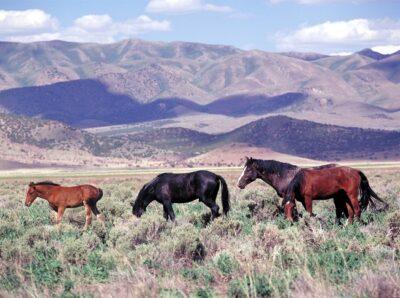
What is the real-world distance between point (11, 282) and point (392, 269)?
213 inches

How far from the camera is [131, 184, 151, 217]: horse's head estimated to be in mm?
17281

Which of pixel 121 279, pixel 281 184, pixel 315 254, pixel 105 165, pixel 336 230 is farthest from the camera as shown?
pixel 105 165

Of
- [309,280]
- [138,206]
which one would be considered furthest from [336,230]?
[138,206]

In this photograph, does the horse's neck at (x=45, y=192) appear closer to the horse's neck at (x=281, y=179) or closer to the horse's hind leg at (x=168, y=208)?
the horse's hind leg at (x=168, y=208)

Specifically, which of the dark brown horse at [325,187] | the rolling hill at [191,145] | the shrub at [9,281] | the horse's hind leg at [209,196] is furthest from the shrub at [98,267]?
the rolling hill at [191,145]

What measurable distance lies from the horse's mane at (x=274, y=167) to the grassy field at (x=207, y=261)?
1.55 metres

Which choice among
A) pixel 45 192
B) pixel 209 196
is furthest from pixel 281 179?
pixel 45 192

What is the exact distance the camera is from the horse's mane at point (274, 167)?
53.4 feet

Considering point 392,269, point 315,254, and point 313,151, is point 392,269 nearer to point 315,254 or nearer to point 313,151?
point 315,254

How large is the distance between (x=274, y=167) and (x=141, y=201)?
3555 millimetres

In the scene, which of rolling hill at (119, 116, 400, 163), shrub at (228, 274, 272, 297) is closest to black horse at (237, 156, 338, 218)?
shrub at (228, 274, 272, 297)

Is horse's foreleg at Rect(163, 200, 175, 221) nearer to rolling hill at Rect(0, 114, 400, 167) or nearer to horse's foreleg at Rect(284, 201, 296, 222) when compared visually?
horse's foreleg at Rect(284, 201, 296, 222)

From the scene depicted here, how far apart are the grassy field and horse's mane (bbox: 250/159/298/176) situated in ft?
5.07

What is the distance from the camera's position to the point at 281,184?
1612cm
